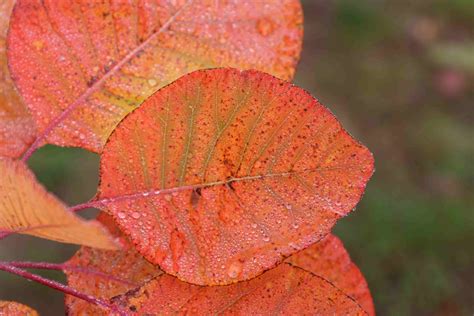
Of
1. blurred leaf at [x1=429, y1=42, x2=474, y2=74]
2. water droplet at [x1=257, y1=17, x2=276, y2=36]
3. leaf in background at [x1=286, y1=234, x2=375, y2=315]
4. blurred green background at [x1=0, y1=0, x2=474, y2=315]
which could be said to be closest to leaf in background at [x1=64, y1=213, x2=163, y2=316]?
leaf in background at [x1=286, y1=234, x2=375, y2=315]

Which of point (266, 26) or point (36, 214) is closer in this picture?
point (36, 214)

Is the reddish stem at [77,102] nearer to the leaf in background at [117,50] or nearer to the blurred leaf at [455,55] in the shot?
the leaf in background at [117,50]

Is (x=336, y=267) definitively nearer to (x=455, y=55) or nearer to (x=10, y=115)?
(x=10, y=115)

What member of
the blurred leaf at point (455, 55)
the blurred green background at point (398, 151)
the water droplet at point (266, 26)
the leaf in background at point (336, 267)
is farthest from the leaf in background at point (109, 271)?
the blurred leaf at point (455, 55)

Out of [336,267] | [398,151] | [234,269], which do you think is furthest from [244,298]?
[398,151]

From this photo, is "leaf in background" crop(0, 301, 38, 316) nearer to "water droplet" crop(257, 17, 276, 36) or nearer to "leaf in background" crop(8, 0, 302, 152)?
"leaf in background" crop(8, 0, 302, 152)

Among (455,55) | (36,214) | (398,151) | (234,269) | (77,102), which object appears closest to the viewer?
(36,214)
